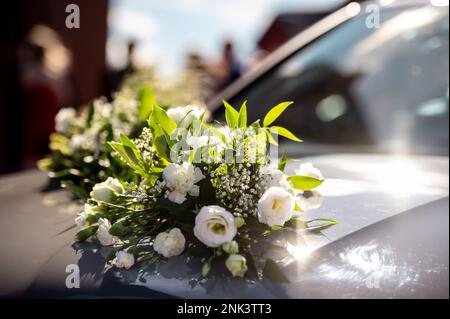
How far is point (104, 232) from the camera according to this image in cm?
142

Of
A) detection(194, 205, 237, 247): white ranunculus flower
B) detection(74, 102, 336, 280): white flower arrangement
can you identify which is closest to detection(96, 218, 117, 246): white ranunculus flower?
detection(74, 102, 336, 280): white flower arrangement

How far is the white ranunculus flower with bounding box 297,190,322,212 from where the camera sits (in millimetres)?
1607

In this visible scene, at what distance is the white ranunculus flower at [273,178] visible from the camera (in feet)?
4.65

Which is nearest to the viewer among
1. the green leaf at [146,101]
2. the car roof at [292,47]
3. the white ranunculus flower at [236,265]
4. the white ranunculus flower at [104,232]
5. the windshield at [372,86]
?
the white ranunculus flower at [236,265]

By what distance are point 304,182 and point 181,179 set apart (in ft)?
1.16

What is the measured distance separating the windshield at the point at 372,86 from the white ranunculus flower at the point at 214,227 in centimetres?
129

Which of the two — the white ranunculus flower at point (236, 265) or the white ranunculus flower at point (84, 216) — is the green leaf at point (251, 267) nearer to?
the white ranunculus flower at point (236, 265)

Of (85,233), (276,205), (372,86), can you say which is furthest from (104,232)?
(372,86)

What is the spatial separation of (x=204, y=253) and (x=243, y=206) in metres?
0.17

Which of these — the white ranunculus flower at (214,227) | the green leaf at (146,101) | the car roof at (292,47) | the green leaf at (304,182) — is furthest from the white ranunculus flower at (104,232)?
the car roof at (292,47)

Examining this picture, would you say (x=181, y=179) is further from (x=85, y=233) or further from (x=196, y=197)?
(x=85, y=233)

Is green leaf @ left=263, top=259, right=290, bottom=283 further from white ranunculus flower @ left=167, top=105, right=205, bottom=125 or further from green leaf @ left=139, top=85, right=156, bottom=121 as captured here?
green leaf @ left=139, top=85, right=156, bottom=121

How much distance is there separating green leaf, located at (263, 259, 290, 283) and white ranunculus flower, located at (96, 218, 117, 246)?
44 cm
